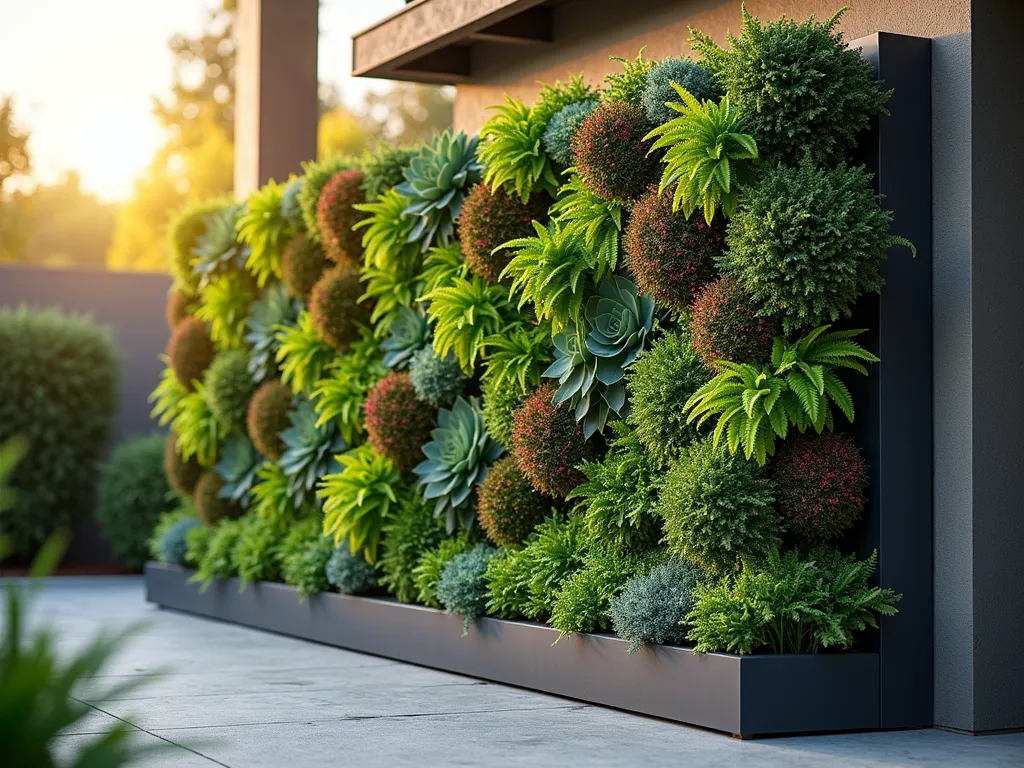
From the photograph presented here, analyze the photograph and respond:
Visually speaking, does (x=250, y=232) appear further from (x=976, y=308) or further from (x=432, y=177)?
(x=976, y=308)

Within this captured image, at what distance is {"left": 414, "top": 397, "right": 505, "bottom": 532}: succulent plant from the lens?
22.9 feet

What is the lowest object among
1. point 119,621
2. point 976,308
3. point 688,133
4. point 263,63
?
point 119,621

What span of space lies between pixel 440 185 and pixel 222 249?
2.78 m

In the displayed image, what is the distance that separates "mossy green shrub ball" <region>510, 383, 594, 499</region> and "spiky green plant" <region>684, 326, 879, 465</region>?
103 centimetres

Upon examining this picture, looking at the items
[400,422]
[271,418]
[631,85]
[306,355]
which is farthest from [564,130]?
[271,418]

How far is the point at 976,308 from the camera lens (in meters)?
5.34

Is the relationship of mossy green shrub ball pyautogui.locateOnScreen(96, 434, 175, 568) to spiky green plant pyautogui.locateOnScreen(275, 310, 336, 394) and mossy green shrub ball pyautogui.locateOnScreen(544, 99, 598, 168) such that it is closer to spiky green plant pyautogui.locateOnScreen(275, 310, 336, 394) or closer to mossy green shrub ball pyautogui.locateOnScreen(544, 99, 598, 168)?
spiky green plant pyautogui.locateOnScreen(275, 310, 336, 394)

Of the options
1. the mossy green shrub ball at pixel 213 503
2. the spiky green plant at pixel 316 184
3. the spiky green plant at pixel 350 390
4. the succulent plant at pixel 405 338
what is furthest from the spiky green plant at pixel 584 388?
the mossy green shrub ball at pixel 213 503

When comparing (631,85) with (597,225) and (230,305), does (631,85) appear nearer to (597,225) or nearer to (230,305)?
(597,225)

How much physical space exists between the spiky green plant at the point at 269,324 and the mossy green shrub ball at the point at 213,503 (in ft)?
2.84

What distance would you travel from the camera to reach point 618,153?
588 centimetres

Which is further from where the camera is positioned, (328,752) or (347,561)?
(347,561)

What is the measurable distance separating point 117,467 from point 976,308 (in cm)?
886

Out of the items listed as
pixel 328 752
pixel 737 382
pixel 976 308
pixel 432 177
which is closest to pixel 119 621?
pixel 432 177
